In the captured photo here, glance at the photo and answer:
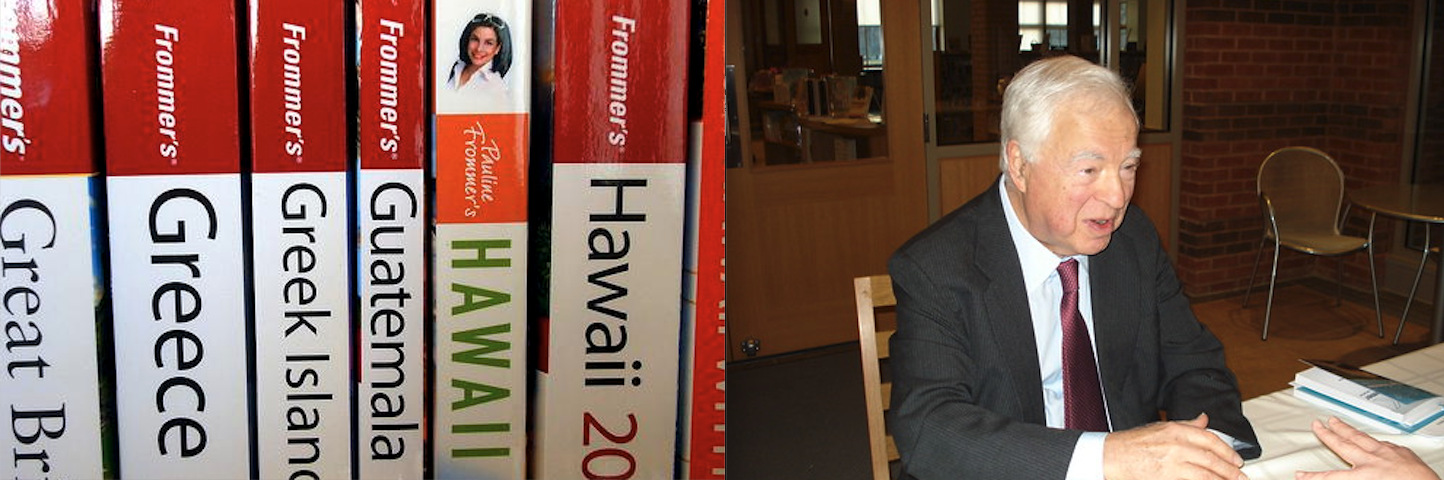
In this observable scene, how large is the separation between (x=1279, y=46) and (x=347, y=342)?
4686mm

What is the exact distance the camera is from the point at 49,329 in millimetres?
1600

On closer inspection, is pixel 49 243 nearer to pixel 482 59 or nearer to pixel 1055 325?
pixel 482 59

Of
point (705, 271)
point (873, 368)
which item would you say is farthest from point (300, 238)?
point (873, 368)

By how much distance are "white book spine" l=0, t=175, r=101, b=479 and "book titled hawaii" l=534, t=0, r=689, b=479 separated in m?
0.67

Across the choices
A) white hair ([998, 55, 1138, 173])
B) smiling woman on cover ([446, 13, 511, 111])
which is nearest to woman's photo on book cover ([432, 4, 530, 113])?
smiling woman on cover ([446, 13, 511, 111])

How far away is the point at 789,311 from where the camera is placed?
4340 millimetres

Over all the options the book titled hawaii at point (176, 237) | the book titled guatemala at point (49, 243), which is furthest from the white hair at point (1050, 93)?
the book titled guatemala at point (49, 243)

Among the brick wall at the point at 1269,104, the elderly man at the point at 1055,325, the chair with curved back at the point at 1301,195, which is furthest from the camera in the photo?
the brick wall at the point at 1269,104

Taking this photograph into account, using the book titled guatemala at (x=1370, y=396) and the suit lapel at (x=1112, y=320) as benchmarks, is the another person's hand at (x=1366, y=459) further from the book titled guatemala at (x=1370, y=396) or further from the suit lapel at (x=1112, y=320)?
the suit lapel at (x=1112, y=320)

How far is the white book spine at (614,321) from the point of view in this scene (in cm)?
176

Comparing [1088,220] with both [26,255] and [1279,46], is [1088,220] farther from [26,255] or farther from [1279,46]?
[1279,46]

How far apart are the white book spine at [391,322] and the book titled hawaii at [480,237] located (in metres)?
0.03

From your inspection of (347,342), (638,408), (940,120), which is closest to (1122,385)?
(638,408)

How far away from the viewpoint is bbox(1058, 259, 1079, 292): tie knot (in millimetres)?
1754
